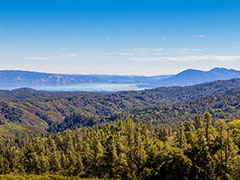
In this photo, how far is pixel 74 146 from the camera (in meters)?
97.0

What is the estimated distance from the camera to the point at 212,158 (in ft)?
167

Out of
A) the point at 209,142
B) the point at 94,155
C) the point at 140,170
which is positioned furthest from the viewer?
the point at 94,155

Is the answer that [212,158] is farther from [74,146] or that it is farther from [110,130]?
[74,146]

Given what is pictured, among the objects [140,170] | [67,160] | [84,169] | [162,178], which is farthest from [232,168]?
[67,160]

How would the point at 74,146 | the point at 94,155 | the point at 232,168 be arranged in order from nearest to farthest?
the point at 232,168 → the point at 94,155 → the point at 74,146

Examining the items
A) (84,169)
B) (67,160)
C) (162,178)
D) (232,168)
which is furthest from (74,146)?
(232,168)

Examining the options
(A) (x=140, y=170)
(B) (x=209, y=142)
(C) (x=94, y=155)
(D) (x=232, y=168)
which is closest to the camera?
(D) (x=232, y=168)

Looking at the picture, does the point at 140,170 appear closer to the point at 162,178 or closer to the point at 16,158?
the point at 162,178

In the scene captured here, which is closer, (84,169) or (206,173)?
(206,173)

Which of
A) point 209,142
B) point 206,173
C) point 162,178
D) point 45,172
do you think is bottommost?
point 45,172

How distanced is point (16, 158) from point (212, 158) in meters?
69.1

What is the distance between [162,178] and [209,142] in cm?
1404

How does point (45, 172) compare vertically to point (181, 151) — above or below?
below

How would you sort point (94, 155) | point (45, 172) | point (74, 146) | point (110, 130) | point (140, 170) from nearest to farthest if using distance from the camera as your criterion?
point (140, 170)
point (94, 155)
point (45, 172)
point (110, 130)
point (74, 146)
